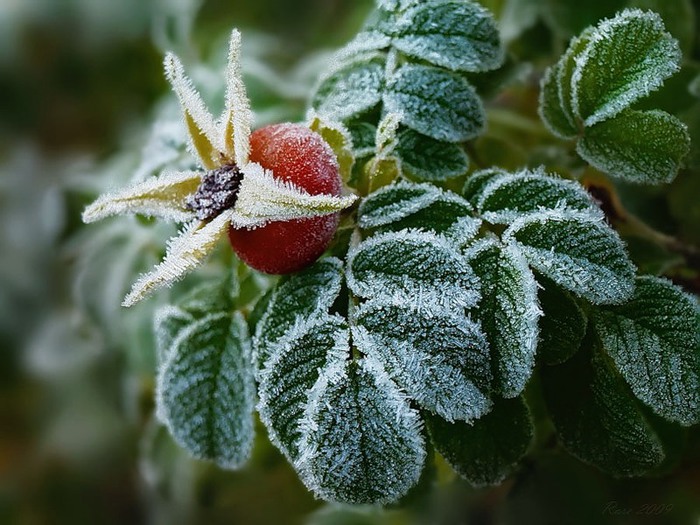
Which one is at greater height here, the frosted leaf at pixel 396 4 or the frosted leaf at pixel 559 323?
the frosted leaf at pixel 396 4

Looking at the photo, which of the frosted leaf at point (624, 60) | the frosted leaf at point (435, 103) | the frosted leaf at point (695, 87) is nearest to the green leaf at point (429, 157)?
the frosted leaf at point (435, 103)

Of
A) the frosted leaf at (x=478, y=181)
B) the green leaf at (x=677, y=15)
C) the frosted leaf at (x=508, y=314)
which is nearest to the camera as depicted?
the frosted leaf at (x=508, y=314)

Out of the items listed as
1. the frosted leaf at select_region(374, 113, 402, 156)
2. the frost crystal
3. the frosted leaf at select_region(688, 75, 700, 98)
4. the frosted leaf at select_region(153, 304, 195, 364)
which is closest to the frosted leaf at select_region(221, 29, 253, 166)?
the frost crystal

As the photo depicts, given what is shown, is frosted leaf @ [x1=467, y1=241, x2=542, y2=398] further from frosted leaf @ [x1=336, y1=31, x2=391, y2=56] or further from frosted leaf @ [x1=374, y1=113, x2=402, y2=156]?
frosted leaf @ [x1=336, y1=31, x2=391, y2=56]

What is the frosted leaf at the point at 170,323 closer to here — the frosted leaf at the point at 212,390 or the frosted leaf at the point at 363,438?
the frosted leaf at the point at 212,390

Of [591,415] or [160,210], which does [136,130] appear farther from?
[591,415]

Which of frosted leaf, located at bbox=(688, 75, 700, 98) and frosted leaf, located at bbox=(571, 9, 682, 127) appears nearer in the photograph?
frosted leaf, located at bbox=(571, 9, 682, 127)

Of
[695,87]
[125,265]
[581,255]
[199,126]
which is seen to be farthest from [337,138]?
[125,265]

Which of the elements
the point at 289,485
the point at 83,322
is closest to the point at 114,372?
the point at 83,322
